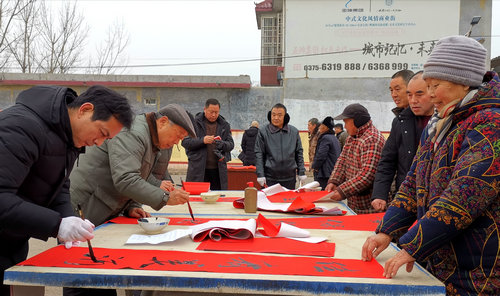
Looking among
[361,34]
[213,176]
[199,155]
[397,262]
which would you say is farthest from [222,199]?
[361,34]

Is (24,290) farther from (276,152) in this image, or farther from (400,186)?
(276,152)

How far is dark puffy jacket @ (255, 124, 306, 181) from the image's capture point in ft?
15.6

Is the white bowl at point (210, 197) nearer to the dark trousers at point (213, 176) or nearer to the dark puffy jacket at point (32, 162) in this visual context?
the dark puffy jacket at point (32, 162)

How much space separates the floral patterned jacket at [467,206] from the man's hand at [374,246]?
22cm

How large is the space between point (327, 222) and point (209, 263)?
1.01 m

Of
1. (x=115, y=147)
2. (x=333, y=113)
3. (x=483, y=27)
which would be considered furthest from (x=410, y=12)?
(x=115, y=147)

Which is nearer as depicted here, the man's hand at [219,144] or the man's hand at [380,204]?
the man's hand at [380,204]

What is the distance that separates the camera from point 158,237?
193cm

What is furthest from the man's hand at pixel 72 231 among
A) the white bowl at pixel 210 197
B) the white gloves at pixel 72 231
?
the white bowl at pixel 210 197

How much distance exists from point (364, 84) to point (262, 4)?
5.95 meters

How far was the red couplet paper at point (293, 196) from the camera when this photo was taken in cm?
321

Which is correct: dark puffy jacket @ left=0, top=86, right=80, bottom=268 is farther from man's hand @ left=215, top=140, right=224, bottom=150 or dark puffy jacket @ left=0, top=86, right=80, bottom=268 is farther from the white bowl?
man's hand @ left=215, top=140, right=224, bottom=150

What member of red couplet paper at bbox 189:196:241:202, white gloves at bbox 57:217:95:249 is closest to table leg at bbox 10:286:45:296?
white gloves at bbox 57:217:95:249

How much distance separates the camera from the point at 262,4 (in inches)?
723
